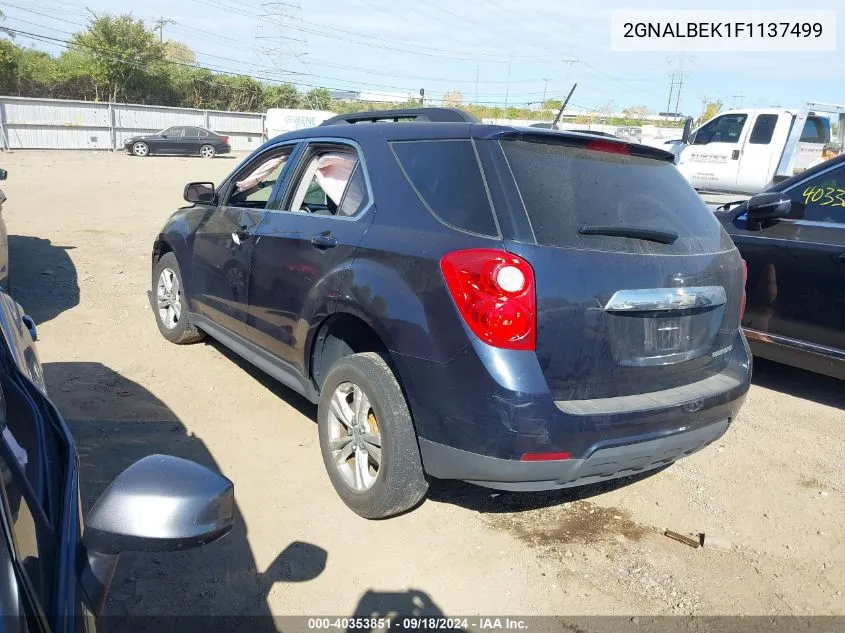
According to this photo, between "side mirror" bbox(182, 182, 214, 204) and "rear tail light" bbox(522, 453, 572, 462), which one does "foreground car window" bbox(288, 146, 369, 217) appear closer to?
"side mirror" bbox(182, 182, 214, 204)

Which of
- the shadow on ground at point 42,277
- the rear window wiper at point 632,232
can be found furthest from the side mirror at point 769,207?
the shadow on ground at point 42,277

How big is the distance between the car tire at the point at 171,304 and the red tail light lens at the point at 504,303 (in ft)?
10.4

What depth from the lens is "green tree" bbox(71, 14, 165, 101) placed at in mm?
42000

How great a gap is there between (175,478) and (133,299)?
18.9 feet

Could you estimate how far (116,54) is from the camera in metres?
43.0

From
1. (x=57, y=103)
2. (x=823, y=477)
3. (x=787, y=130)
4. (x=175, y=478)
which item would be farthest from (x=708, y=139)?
(x=57, y=103)

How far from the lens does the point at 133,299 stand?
266 inches

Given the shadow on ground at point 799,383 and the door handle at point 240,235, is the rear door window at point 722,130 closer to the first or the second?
the shadow on ground at point 799,383

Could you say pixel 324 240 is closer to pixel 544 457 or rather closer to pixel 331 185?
pixel 331 185

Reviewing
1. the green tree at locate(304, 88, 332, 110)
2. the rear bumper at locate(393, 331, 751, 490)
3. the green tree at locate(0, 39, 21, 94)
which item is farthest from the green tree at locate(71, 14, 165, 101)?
the rear bumper at locate(393, 331, 751, 490)

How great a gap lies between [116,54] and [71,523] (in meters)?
48.2

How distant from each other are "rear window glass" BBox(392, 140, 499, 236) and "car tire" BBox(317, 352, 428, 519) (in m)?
0.75

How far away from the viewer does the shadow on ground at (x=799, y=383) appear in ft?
16.9

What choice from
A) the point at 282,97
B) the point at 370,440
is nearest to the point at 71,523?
the point at 370,440
